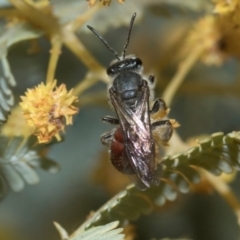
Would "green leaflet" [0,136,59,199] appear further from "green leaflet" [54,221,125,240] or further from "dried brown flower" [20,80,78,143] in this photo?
"green leaflet" [54,221,125,240]

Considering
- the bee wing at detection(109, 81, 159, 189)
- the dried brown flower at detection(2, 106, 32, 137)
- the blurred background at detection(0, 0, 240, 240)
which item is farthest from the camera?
the blurred background at detection(0, 0, 240, 240)

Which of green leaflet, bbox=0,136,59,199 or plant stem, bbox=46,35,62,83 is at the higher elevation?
plant stem, bbox=46,35,62,83

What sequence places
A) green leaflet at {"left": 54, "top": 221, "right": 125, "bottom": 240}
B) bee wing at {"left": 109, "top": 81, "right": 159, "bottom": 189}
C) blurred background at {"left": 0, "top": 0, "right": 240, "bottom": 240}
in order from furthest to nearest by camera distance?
blurred background at {"left": 0, "top": 0, "right": 240, "bottom": 240} < bee wing at {"left": 109, "top": 81, "right": 159, "bottom": 189} < green leaflet at {"left": 54, "top": 221, "right": 125, "bottom": 240}

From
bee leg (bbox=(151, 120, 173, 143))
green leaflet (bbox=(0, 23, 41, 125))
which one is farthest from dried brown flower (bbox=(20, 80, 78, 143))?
bee leg (bbox=(151, 120, 173, 143))

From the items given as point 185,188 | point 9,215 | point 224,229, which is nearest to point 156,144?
point 185,188

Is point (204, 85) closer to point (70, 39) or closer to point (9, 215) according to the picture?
point (70, 39)

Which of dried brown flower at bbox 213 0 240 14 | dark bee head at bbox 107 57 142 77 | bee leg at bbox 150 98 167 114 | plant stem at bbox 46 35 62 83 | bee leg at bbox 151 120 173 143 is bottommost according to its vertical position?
bee leg at bbox 151 120 173 143

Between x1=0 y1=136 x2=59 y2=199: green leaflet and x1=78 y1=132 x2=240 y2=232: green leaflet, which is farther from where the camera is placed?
x1=0 y1=136 x2=59 y2=199: green leaflet

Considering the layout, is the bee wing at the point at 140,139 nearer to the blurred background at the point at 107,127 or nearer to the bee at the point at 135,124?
the bee at the point at 135,124
